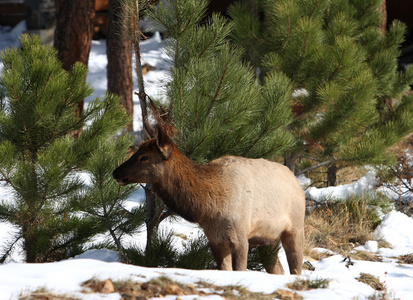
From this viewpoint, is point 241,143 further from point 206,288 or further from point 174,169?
point 206,288

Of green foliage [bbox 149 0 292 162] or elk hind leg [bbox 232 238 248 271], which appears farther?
green foliage [bbox 149 0 292 162]

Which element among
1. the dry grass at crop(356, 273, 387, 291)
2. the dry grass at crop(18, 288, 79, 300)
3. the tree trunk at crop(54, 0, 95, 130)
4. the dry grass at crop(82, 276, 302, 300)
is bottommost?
the dry grass at crop(18, 288, 79, 300)

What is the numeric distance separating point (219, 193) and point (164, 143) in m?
0.62

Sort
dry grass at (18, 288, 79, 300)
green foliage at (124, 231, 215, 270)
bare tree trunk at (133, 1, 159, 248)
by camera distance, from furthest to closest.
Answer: bare tree trunk at (133, 1, 159, 248) < green foliage at (124, 231, 215, 270) < dry grass at (18, 288, 79, 300)

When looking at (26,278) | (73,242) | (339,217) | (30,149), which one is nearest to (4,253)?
(73,242)

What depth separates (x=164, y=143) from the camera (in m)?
4.39

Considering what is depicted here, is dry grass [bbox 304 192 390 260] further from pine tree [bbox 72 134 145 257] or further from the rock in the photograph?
the rock

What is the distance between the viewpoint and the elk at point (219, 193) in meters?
4.30

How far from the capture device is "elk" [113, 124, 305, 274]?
4.30 metres

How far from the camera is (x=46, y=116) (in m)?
4.93

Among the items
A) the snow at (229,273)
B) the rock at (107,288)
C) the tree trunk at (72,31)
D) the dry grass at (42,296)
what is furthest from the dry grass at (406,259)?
the tree trunk at (72,31)

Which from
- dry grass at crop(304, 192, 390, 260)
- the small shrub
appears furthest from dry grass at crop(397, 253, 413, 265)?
the small shrub

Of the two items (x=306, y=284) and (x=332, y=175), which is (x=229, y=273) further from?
(x=332, y=175)

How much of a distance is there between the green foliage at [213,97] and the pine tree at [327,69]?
1.24 meters
